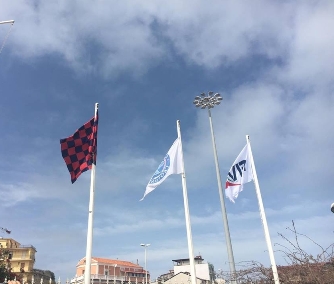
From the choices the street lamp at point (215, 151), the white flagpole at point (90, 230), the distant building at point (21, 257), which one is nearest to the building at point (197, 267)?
the distant building at point (21, 257)

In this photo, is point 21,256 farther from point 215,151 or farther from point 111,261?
point 215,151

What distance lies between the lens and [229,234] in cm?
1562

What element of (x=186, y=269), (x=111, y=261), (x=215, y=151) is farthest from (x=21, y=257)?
(x=215, y=151)

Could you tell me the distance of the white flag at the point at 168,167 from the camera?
41.9 ft

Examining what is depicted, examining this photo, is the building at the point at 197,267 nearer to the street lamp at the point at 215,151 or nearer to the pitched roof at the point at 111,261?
the pitched roof at the point at 111,261

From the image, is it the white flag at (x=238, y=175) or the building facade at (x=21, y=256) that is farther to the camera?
the building facade at (x=21, y=256)

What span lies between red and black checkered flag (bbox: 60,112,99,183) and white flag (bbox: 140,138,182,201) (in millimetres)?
2836

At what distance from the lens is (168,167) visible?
13062 mm

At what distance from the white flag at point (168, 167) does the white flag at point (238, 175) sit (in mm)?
3199

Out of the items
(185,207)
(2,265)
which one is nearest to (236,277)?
(185,207)

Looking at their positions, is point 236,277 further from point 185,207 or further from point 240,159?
point 240,159

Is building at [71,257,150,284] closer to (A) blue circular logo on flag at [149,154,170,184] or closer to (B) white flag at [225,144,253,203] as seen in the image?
(B) white flag at [225,144,253,203]

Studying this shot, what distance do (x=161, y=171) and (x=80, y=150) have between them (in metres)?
3.63

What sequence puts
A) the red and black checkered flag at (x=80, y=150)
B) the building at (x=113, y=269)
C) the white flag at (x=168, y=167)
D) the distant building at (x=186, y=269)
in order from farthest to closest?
1. the building at (x=113, y=269)
2. the distant building at (x=186, y=269)
3. the white flag at (x=168, y=167)
4. the red and black checkered flag at (x=80, y=150)
